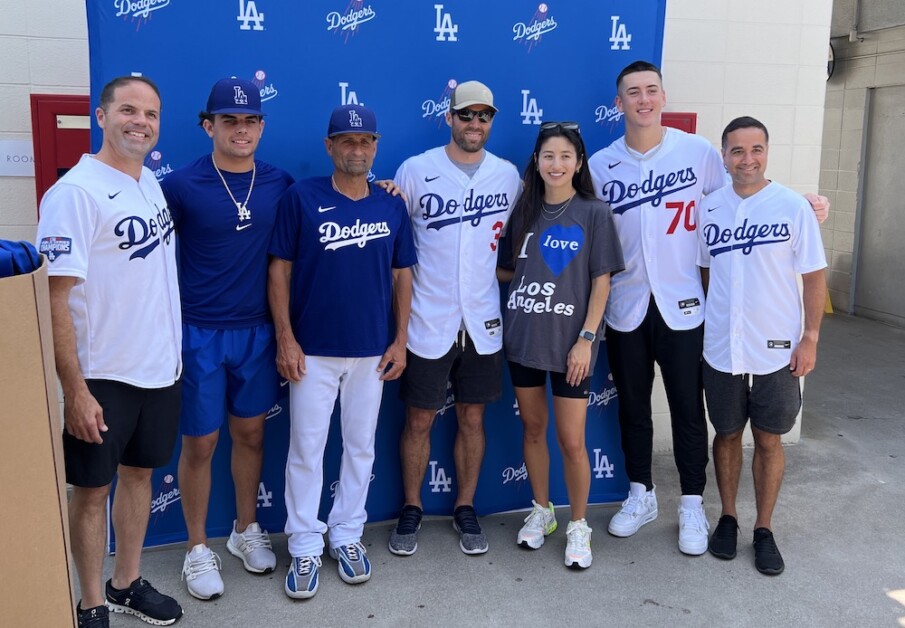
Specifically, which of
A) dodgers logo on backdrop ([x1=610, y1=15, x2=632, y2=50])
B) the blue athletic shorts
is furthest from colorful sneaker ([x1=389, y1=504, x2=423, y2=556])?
dodgers logo on backdrop ([x1=610, y1=15, x2=632, y2=50])

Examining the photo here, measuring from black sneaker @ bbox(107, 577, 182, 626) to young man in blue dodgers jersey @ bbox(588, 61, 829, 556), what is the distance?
6.45 ft

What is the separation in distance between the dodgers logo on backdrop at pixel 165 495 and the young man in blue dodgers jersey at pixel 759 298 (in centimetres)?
223

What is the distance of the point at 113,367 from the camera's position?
2.45 m

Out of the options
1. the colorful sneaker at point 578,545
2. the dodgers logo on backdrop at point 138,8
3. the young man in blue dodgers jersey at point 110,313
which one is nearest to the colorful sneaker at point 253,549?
the young man in blue dodgers jersey at point 110,313

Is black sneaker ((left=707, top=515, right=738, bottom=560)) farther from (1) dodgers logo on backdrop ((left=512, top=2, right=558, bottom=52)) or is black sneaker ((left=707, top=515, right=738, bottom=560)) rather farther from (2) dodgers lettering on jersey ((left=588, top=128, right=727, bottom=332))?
(1) dodgers logo on backdrop ((left=512, top=2, right=558, bottom=52))

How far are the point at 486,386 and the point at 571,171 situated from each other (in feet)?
3.05

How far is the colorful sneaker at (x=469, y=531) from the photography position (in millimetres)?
3287

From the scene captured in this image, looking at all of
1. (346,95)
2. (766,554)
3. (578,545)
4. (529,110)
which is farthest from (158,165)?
(766,554)

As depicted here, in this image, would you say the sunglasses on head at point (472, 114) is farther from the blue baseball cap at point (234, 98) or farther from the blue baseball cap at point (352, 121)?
the blue baseball cap at point (234, 98)

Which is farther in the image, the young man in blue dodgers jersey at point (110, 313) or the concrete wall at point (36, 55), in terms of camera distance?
the concrete wall at point (36, 55)

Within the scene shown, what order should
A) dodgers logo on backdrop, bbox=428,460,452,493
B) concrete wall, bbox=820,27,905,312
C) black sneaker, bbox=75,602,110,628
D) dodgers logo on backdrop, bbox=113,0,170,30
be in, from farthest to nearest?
concrete wall, bbox=820,27,905,312, dodgers logo on backdrop, bbox=428,460,452,493, dodgers logo on backdrop, bbox=113,0,170,30, black sneaker, bbox=75,602,110,628

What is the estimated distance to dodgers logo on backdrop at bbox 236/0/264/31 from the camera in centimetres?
312

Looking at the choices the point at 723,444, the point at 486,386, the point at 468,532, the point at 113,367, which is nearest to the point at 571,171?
the point at 486,386

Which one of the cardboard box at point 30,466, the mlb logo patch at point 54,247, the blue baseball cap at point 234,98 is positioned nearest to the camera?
the cardboard box at point 30,466
